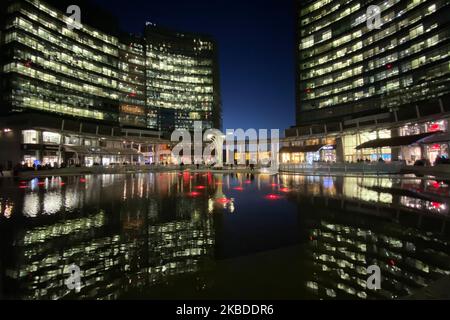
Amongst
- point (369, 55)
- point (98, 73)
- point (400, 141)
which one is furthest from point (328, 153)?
point (98, 73)

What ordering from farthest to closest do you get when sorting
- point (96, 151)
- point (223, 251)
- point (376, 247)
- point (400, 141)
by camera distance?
point (96, 151) → point (400, 141) → point (376, 247) → point (223, 251)

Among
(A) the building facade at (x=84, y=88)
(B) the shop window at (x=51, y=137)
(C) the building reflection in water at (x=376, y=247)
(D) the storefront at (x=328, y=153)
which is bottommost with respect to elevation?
(C) the building reflection in water at (x=376, y=247)

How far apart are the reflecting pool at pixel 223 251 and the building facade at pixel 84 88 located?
52.0 m

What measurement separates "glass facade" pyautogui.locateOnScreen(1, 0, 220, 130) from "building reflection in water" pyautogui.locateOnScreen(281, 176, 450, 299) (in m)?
70.0

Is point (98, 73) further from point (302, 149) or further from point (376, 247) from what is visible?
point (376, 247)

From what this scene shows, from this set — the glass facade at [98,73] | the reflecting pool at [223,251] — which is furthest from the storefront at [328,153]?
the glass facade at [98,73]

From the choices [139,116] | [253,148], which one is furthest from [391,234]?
[139,116]

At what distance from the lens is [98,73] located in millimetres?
81625

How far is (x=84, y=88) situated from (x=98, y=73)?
7.90 meters

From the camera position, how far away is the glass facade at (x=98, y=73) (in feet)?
193

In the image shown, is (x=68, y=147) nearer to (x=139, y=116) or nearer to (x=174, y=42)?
(x=139, y=116)

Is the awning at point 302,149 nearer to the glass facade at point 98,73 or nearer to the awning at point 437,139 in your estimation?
the awning at point 437,139

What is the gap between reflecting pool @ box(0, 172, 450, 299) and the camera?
4180 mm

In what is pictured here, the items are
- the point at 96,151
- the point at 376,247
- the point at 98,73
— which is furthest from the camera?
the point at 98,73
